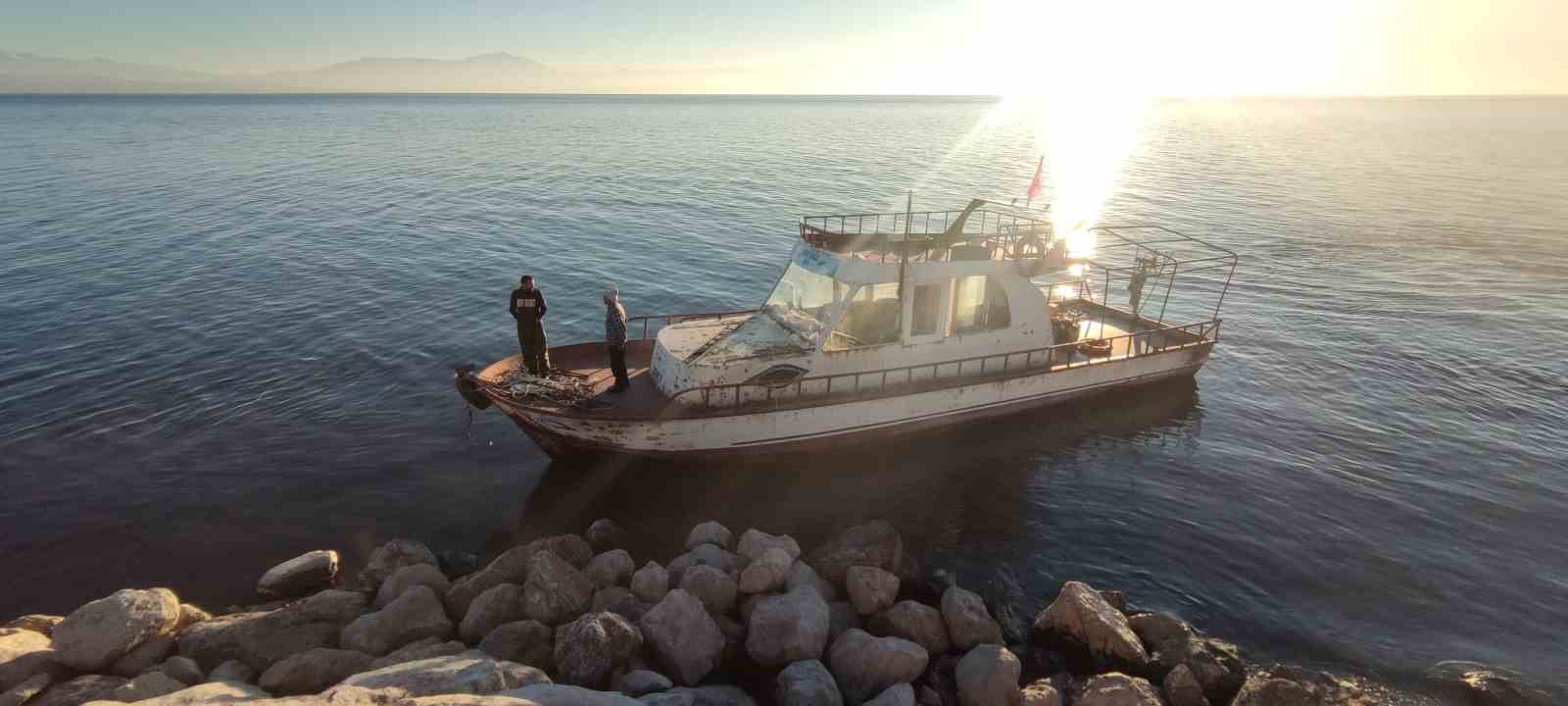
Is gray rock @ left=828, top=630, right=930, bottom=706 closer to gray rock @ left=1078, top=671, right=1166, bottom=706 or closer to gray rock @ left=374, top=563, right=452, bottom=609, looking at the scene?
gray rock @ left=1078, top=671, right=1166, bottom=706

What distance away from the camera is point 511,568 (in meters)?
9.80

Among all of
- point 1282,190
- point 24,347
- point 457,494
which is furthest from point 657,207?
point 1282,190

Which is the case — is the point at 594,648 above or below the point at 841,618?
above

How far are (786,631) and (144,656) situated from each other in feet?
23.9

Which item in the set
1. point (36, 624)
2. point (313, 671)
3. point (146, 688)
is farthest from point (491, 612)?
point (36, 624)

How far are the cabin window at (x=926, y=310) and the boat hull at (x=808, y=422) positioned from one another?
1.26 metres

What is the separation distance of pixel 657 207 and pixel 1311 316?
33.4m

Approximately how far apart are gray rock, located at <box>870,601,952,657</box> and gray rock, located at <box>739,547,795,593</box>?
136 cm

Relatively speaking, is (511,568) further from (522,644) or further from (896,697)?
(896,697)

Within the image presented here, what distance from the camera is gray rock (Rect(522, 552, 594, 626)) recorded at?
8.87m

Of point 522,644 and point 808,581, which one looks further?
point 808,581

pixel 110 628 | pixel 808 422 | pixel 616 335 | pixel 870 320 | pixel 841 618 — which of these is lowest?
pixel 841 618

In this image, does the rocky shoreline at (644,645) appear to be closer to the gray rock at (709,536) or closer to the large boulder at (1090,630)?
the large boulder at (1090,630)

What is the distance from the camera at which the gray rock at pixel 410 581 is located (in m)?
9.38
